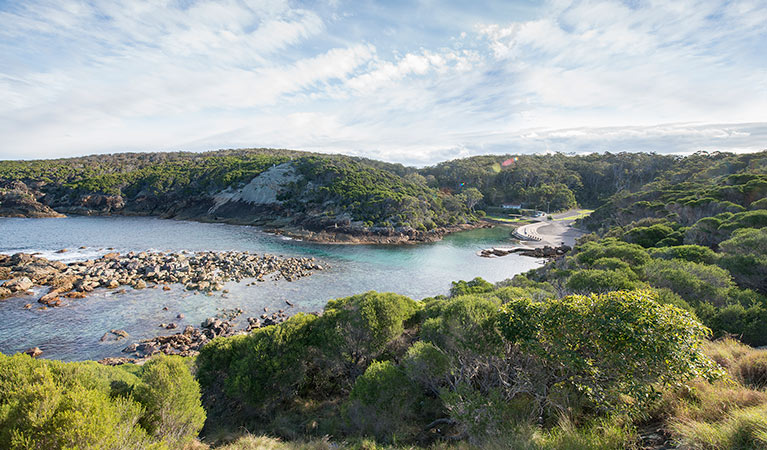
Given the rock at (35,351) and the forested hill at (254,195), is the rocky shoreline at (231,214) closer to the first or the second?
the forested hill at (254,195)

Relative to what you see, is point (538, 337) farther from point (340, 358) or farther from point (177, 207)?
point (177, 207)

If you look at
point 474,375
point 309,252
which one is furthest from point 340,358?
point 309,252

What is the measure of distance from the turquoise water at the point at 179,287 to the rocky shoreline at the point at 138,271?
4.24 ft

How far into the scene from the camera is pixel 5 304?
22.2 metres

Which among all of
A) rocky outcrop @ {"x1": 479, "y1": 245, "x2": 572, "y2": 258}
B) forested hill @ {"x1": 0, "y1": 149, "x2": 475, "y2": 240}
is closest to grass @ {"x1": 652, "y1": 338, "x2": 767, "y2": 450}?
rocky outcrop @ {"x1": 479, "y1": 245, "x2": 572, "y2": 258}

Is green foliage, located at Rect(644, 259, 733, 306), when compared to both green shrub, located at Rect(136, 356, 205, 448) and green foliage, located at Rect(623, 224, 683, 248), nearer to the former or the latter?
green foliage, located at Rect(623, 224, 683, 248)

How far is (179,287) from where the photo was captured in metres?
27.6

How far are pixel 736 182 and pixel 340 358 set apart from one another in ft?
161

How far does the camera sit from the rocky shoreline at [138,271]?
25.3m

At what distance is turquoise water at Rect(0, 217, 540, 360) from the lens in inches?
763

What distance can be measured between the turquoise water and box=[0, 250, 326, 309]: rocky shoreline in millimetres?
1293

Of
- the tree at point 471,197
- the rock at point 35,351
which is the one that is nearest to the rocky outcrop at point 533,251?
the tree at point 471,197

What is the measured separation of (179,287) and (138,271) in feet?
22.0

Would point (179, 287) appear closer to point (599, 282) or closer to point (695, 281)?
point (599, 282)
